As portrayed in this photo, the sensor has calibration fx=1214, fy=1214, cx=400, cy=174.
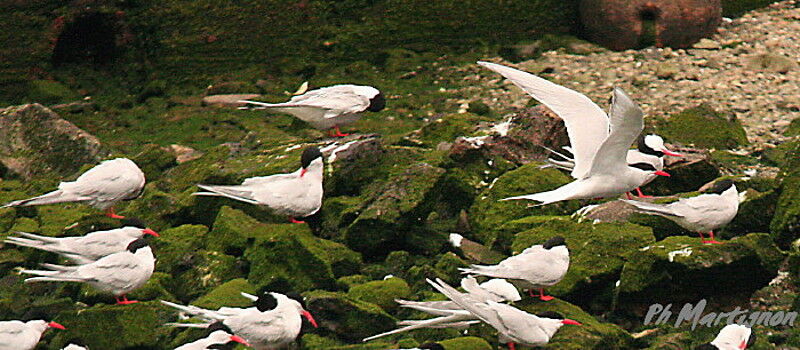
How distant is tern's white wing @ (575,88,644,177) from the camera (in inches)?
256

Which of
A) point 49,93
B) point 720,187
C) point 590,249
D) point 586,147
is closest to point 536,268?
A: point 590,249

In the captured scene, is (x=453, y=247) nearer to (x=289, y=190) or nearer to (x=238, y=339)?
(x=289, y=190)

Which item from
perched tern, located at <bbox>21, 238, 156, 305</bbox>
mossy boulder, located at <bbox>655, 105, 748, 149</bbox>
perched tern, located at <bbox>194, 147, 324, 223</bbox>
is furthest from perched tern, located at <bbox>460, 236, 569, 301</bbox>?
mossy boulder, located at <bbox>655, 105, 748, 149</bbox>

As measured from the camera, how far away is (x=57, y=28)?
11.8 meters

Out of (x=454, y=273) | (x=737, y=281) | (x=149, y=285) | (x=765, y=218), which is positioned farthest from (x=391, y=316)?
(x=765, y=218)

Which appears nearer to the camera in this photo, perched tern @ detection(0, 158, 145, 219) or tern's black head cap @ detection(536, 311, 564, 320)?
tern's black head cap @ detection(536, 311, 564, 320)

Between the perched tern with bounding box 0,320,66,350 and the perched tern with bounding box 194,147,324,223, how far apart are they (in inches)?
65.5

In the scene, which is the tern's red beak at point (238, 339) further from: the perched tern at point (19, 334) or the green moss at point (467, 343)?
the perched tern at point (19, 334)

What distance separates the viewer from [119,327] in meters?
6.96

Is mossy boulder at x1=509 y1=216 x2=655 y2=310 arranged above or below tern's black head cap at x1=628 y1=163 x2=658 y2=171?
below

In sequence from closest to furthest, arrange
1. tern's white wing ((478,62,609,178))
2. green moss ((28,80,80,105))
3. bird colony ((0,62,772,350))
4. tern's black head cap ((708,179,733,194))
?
1. bird colony ((0,62,772,350))
2. tern's white wing ((478,62,609,178))
3. tern's black head cap ((708,179,733,194))
4. green moss ((28,80,80,105))

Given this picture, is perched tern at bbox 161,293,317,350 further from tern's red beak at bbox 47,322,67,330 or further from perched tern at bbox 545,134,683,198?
perched tern at bbox 545,134,683,198

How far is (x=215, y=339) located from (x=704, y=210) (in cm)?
316

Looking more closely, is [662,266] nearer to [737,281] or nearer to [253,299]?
[737,281]
